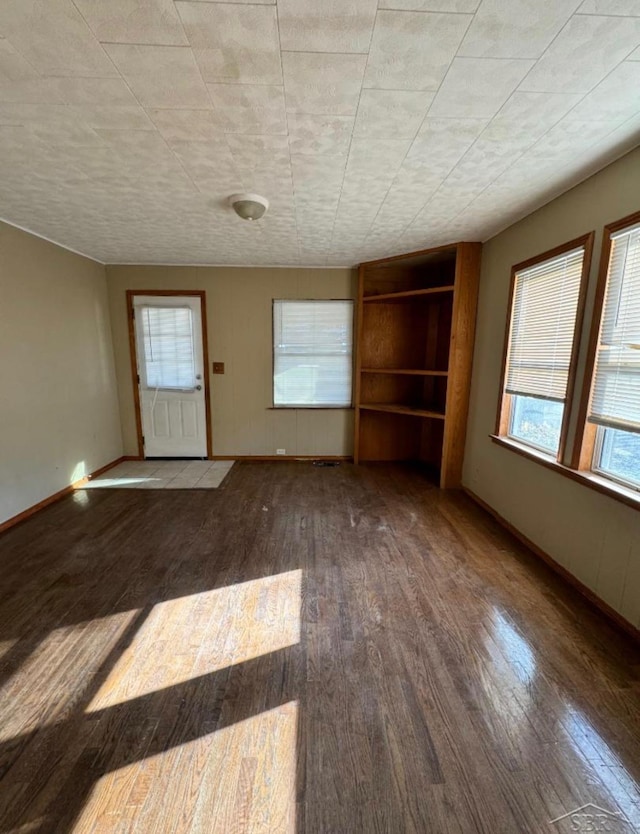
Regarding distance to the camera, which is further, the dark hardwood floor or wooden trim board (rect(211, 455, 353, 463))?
wooden trim board (rect(211, 455, 353, 463))

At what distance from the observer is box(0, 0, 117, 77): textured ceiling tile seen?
1056mm

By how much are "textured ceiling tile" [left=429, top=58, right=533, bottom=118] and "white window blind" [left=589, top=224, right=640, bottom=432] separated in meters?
1.03

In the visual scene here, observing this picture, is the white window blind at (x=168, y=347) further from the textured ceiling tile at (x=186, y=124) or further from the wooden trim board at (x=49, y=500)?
the textured ceiling tile at (x=186, y=124)

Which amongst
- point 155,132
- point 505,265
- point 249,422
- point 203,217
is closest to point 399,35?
point 155,132

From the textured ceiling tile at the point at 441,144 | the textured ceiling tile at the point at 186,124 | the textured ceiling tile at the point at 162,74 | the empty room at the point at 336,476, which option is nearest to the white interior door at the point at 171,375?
the empty room at the point at 336,476

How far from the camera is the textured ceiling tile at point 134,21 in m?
1.04

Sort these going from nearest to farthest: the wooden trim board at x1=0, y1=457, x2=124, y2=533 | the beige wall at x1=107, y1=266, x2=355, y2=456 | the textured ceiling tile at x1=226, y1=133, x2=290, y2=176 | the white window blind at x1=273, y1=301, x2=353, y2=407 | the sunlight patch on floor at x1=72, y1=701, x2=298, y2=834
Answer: the sunlight patch on floor at x1=72, y1=701, x2=298, y2=834
the textured ceiling tile at x1=226, y1=133, x2=290, y2=176
the wooden trim board at x1=0, y1=457, x2=124, y2=533
the beige wall at x1=107, y1=266, x2=355, y2=456
the white window blind at x1=273, y1=301, x2=353, y2=407

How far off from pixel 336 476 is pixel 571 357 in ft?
8.39

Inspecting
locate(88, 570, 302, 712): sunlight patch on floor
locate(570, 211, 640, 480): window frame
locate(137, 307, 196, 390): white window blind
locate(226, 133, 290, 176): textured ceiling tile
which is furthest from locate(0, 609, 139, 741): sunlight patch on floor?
locate(137, 307, 196, 390): white window blind

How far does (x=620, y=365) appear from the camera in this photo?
1875mm

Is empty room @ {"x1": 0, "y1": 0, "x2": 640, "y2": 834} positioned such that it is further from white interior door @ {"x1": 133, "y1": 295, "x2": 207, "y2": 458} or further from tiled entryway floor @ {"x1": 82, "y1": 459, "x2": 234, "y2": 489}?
white interior door @ {"x1": 133, "y1": 295, "x2": 207, "y2": 458}

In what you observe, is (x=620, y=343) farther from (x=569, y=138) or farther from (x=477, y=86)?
(x=477, y=86)

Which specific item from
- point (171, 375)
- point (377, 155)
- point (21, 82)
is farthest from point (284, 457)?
point (21, 82)

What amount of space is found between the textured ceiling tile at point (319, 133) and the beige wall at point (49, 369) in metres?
2.63
